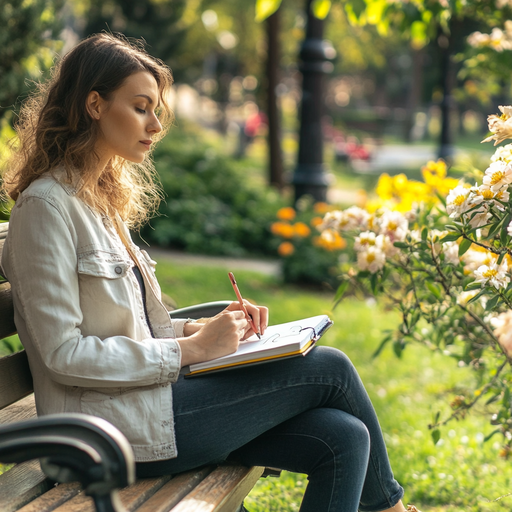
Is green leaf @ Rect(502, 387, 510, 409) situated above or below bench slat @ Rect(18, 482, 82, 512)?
below

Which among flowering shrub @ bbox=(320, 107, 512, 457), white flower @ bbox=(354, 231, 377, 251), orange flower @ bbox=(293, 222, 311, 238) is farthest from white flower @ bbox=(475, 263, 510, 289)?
orange flower @ bbox=(293, 222, 311, 238)

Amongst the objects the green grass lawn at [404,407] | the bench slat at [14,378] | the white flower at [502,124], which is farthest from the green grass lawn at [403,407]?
the white flower at [502,124]

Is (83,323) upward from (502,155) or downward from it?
downward

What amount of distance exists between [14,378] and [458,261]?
61.4 inches

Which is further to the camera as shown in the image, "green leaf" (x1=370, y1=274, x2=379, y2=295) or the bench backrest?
"green leaf" (x1=370, y1=274, x2=379, y2=295)

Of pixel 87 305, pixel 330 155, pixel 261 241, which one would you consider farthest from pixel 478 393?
pixel 330 155

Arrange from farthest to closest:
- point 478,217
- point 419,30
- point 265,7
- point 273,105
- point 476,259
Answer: point 273,105 < point 419,30 < point 265,7 < point 476,259 < point 478,217

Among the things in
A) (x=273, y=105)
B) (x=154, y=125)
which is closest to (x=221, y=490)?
(x=154, y=125)

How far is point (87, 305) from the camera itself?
1.72m

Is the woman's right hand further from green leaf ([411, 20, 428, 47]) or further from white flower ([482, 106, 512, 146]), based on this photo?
green leaf ([411, 20, 428, 47])

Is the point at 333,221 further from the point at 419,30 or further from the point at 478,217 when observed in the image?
the point at 419,30

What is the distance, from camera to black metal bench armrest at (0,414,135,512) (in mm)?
1305

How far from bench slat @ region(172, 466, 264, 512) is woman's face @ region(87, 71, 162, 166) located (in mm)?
919

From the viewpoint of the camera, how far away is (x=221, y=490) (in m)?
1.73
